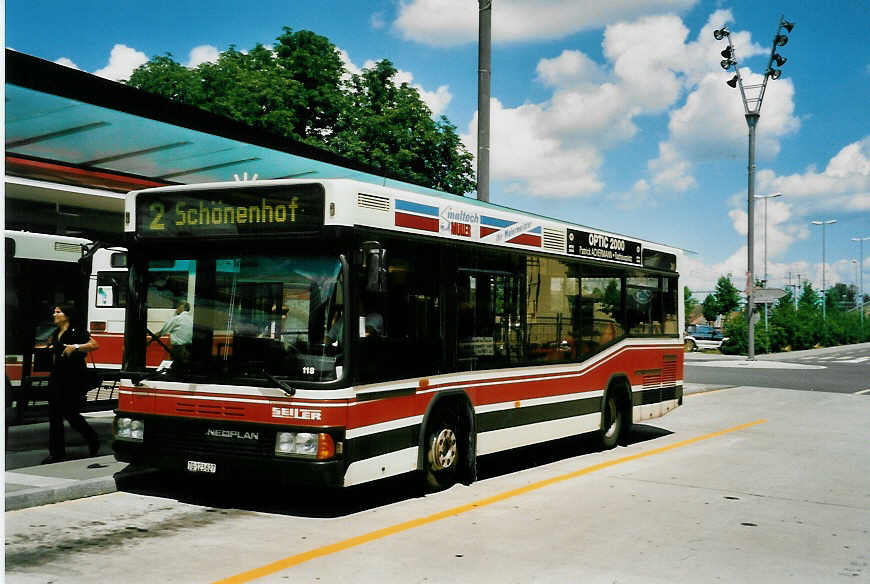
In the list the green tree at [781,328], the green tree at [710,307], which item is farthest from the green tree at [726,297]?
the green tree at [781,328]

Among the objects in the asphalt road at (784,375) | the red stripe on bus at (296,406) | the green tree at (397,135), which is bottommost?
the asphalt road at (784,375)

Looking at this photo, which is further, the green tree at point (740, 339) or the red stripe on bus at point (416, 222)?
the green tree at point (740, 339)

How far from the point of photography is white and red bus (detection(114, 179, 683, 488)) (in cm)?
770

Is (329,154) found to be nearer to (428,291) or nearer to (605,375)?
(605,375)

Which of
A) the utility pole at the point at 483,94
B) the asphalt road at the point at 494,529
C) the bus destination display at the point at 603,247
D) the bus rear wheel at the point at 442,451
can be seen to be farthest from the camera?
the utility pole at the point at 483,94

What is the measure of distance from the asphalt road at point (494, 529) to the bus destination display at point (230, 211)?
250 cm

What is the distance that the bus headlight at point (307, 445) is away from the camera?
7.55 meters

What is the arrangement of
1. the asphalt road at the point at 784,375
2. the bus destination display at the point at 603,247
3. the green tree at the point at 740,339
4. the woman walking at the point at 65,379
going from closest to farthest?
the woman walking at the point at 65,379
the bus destination display at the point at 603,247
the asphalt road at the point at 784,375
the green tree at the point at 740,339

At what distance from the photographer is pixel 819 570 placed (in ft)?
21.4

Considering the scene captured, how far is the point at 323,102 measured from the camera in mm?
40656

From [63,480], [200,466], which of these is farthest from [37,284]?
[200,466]

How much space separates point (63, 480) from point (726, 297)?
8929 cm

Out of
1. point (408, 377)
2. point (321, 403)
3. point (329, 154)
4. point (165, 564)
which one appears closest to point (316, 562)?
point (165, 564)

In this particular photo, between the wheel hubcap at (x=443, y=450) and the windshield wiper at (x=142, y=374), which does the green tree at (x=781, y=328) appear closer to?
the wheel hubcap at (x=443, y=450)
